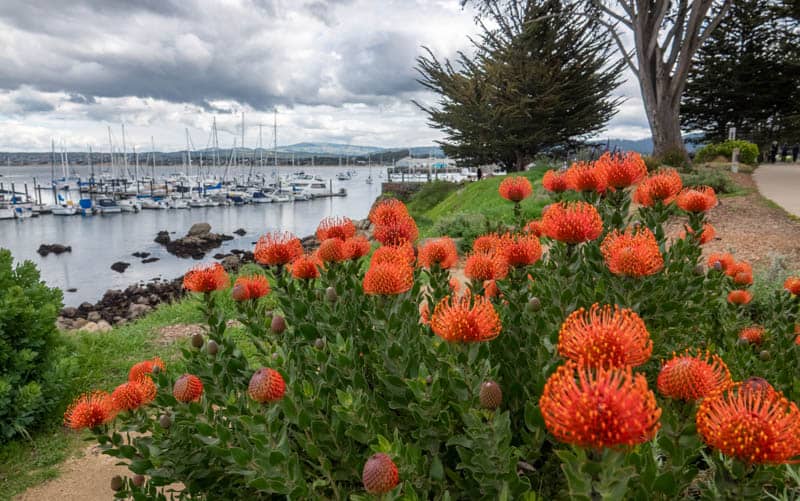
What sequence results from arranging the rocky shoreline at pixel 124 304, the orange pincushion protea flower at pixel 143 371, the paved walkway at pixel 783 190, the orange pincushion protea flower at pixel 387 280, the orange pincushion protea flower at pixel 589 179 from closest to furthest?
the orange pincushion protea flower at pixel 387 280
the orange pincushion protea flower at pixel 143 371
the orange pincushion protea flower at pixel 589 179
the paved walkway at pixel 783 190
the rocky shoreline at pixel 124 304

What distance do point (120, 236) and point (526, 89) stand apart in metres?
31.6

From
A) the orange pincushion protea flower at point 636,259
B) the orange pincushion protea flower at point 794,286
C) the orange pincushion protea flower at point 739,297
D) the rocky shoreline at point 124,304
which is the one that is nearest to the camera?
the orange pincushion protea flower at point 636,259

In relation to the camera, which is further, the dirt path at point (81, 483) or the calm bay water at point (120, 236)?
the calm bay water at point (120, 236)

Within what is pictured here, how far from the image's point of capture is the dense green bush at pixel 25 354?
4301 mm

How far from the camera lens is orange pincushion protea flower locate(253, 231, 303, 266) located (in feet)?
7.84

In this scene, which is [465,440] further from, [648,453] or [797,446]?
[797,446]

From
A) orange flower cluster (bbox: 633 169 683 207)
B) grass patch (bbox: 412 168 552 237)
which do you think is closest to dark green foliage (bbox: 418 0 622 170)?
grass patch (bbox: 412 168 552 237)

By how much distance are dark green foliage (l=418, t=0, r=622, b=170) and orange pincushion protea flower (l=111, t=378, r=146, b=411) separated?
20797 millimetres

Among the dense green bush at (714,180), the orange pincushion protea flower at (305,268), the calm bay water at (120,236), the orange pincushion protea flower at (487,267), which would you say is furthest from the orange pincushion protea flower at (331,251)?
the calm bay water at (120,236)

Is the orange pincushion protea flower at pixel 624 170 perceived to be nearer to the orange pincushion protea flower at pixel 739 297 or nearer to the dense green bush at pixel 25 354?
the orange pincushion protea flower at pixel 739 297

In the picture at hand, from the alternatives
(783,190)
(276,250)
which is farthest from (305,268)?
(783,190)

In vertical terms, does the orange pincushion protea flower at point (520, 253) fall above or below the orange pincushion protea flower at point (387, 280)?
above

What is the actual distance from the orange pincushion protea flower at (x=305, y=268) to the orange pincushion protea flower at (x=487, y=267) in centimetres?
79

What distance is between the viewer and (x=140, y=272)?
979 inches
